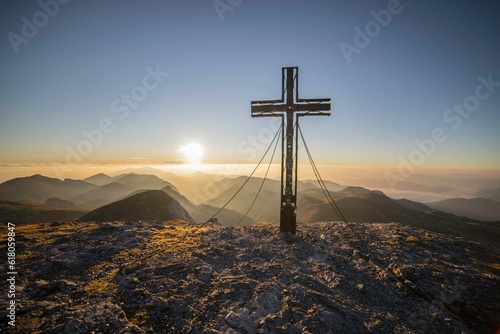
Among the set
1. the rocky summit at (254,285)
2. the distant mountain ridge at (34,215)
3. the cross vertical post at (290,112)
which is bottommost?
the distant mountain ridge at (34,215)

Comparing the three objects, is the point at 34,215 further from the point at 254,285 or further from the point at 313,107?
the point at 313,107

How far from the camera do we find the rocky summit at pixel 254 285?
7.64m

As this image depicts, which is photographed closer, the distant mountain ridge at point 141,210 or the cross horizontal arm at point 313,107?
the cross horizontal arm at point 313,107

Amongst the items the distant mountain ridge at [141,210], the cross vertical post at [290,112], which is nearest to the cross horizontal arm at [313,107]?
the cross vertical post at [290,112]

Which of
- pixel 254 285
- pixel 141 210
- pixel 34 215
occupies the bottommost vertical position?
pixel 34 215

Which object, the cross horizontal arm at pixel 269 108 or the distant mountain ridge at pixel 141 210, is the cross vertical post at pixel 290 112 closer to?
the cross horizontal arm at pixel 269 108

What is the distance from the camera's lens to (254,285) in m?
9.80

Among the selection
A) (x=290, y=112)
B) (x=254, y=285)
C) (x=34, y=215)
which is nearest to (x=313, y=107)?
(x=290, y=112)

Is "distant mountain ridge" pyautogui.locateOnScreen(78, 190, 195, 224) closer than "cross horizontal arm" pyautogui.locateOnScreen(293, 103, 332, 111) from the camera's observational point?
No

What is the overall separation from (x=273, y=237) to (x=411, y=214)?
347ft

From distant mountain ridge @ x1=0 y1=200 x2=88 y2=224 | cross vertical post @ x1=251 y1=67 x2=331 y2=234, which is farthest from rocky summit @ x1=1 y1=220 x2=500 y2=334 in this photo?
distant mountain ridge @ x1=0 y1=200 x2=88 y2=224

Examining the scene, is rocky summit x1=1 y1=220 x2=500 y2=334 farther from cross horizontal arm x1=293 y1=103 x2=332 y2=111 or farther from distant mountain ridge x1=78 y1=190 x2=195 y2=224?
distant mountain ridge x1=78 y1=190 x2=195 y2=224

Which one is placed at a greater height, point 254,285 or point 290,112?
point 290,112

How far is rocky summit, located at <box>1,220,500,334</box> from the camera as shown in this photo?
25.1 feet
